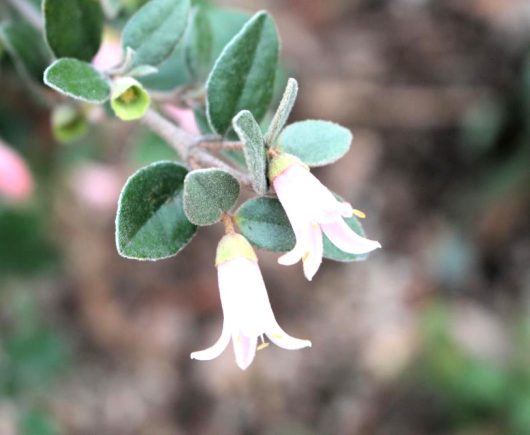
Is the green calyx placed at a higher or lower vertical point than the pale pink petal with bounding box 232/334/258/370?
lower

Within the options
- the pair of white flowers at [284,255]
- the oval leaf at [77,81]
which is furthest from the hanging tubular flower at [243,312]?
the oval leaf at [77,81]

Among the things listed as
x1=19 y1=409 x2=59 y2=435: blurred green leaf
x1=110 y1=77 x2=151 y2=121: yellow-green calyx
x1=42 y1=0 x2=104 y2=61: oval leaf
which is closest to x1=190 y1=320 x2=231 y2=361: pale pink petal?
x1=110 y1=77 x2=151 y2=121: yellow-green calyx

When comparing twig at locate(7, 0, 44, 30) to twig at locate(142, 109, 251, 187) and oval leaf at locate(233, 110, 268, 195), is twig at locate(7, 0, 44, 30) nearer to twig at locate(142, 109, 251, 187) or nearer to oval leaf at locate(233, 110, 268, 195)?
twig at locate(142, 109, 251, 187)

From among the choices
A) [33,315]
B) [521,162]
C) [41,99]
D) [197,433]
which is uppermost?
[41,99]

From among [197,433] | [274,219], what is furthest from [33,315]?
[274,219]

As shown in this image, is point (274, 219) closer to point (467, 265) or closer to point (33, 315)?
point (33, 315)

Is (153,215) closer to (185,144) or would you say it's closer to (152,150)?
(185,144)
